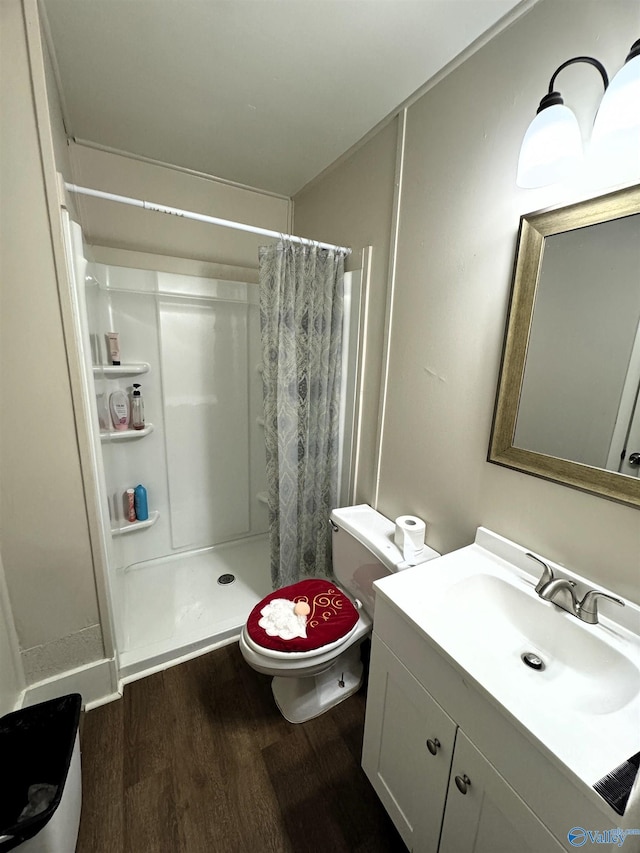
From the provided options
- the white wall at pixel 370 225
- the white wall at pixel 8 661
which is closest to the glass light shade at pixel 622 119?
the white wall at pixel 370 225

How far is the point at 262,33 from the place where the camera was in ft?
3.64

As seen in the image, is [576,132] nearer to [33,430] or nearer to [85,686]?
[33,430]

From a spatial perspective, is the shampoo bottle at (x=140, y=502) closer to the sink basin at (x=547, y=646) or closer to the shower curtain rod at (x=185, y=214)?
the shower curtain rod at (x=185, y=214)

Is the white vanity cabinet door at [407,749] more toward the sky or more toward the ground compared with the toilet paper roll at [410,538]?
more toward the ground

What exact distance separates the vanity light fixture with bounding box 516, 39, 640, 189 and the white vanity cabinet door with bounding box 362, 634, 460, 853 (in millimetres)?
1367

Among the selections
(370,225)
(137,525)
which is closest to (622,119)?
(370,225)

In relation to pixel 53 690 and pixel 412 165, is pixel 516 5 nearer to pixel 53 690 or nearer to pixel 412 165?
pixel 412 165

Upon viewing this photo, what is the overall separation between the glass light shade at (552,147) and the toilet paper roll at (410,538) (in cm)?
114

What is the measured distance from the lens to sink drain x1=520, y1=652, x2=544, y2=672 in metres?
0.87

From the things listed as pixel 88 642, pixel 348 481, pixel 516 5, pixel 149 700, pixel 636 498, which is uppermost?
pixel 516 5

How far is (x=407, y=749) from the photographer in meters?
0.95

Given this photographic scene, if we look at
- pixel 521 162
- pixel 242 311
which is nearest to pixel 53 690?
pixel 242 311

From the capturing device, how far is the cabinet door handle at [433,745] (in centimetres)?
83

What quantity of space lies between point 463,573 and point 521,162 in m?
1.17
